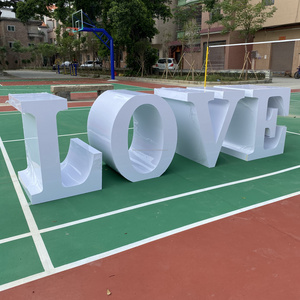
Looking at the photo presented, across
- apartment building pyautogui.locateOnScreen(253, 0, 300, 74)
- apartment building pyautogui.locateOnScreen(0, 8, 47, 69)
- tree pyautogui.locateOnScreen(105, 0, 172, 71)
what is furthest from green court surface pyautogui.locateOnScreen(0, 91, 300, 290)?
apartment building pyautogui.locateOnScreen(0, 8, 47, 69)

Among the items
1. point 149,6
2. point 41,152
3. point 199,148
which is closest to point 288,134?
point 199,148

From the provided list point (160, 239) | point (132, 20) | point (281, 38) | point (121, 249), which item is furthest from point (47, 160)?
point (281, 38)

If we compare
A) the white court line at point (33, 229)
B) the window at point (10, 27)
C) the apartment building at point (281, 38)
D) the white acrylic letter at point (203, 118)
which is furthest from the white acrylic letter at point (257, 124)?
the window at point (10, 27)

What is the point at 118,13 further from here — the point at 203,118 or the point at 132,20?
the point at 203,118

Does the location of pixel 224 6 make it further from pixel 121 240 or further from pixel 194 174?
pixel 121 240

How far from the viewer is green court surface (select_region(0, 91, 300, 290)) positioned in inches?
120

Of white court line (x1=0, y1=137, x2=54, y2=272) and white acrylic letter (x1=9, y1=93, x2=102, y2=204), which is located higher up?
white acrylic letter (x1=9, y1=93, x2=102, y2=204)

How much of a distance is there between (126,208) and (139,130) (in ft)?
6.48

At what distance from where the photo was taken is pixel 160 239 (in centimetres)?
325

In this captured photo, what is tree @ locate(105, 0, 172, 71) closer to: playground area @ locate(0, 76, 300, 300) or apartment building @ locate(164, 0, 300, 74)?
apartment building @ locate(164, 0, 300, 74)

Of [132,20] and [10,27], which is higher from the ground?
[10,27]

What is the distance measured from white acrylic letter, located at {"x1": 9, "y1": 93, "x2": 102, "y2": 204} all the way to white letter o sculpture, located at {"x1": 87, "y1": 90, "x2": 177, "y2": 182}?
356 mm

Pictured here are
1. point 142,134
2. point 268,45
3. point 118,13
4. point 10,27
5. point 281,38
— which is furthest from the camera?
point 10,27

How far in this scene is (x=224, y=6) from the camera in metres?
25.4
